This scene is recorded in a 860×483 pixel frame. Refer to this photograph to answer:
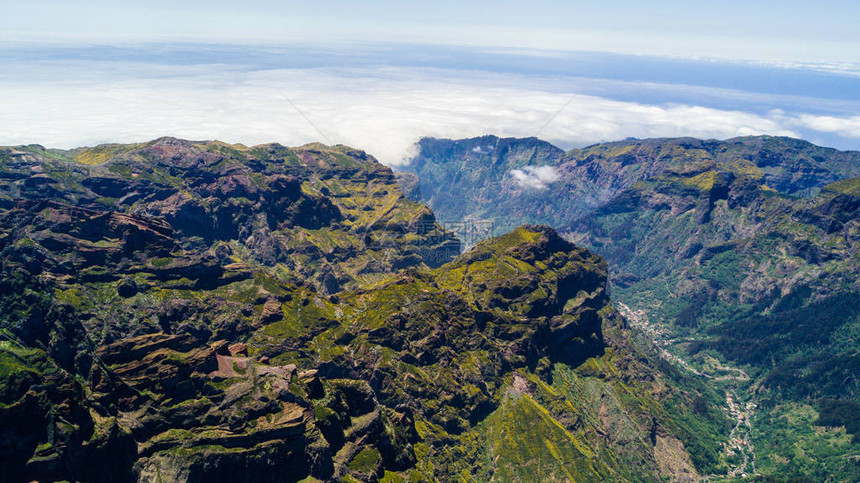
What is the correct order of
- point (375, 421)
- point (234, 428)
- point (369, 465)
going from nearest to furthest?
1. point (234, 428)
2. point (369, 465)
3. point (375, 421)

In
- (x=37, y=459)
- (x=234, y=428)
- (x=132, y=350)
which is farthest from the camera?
(x=132, y=350)

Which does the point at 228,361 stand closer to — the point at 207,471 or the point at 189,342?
the point at 189,342

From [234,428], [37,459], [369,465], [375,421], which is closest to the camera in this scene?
[37,459]

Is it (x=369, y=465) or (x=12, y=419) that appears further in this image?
(x=369, y=465)

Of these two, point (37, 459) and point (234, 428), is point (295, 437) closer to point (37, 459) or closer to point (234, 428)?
point (234, 428)

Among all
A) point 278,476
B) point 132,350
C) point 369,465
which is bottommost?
point 369,465

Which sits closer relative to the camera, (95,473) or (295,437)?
(95,473)

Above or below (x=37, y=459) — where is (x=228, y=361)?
below

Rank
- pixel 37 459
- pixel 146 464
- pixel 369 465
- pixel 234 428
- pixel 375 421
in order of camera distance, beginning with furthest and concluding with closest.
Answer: pixel 375 421
pixel 369 465
pixel 234 428
pixel 146 464
pixel 37 459

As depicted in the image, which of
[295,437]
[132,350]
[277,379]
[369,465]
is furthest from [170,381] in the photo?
[369,465]
